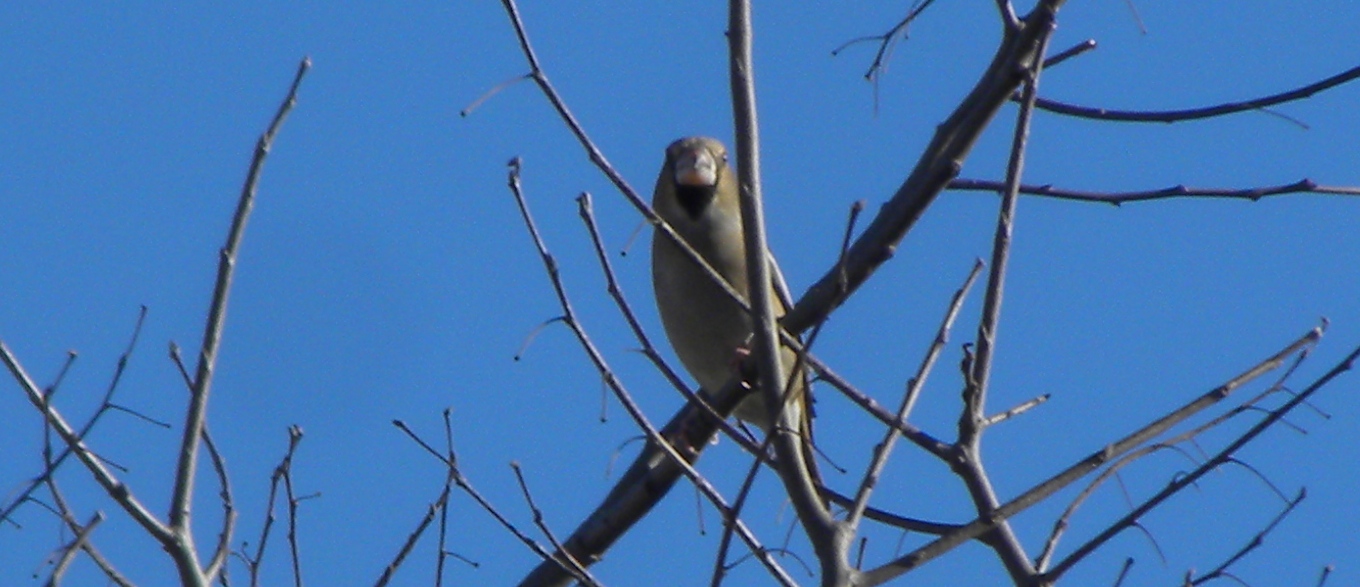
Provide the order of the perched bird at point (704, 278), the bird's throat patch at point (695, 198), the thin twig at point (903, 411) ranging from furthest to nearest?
the bird's throat patch at point (695, 198), the perched bird at point (704, 278), the thin twig at point (903, 411)

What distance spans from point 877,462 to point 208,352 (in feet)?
3.72

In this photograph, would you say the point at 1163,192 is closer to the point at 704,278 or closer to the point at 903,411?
the point at 903,411

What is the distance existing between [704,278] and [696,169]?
425mm

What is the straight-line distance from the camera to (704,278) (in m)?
5.82

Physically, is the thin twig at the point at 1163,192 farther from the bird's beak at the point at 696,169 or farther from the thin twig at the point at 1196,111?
the bird's beak at the point at 696,169

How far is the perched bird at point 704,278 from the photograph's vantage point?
5773 millimetres

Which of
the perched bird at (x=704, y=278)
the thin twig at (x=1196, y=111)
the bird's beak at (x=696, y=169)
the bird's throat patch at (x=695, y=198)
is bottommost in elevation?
the thin twig at (x=1196, y=111)

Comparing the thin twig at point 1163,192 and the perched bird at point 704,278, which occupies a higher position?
the perched bird at point 704,278

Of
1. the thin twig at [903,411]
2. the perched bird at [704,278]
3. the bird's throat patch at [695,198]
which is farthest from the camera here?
the bird's throat patch at [695,198]

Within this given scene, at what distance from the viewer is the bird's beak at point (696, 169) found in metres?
6.00

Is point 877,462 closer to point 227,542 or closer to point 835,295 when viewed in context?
point 835,295

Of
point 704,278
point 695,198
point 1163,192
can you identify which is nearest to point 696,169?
point 695,198

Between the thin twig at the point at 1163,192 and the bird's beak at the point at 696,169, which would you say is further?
the bird's beak at the point at 696,169

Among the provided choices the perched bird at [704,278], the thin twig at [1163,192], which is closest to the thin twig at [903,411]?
the thin twig at [1163,192]
